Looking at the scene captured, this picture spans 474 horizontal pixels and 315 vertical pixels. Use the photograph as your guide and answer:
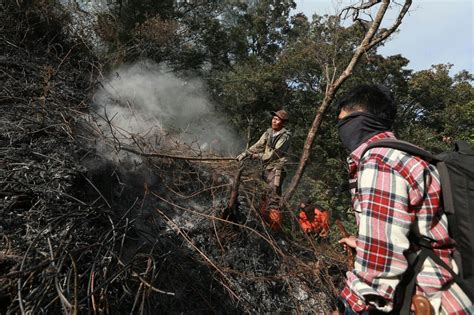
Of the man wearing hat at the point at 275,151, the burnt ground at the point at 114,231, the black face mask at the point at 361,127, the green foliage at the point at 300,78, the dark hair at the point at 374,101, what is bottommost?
the burnt ground at the point at 114,231

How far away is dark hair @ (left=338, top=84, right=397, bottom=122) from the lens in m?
1.83

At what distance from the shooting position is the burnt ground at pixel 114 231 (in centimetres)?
235

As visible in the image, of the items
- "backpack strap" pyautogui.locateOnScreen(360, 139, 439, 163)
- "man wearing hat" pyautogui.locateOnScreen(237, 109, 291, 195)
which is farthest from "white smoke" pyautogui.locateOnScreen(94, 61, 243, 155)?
"backpack strap" pyautogui.locateOnScreen(360, 139, 439, 163)

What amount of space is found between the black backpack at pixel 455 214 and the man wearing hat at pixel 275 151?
3.59 m

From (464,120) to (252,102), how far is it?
35.1ft

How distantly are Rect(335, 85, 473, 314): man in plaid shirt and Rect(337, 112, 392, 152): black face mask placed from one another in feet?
0.70

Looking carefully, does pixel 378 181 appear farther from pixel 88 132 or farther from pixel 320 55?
pixel 320 55

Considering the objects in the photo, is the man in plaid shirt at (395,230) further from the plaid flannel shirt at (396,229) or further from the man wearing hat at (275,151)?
the man wearing hat at (275,151)

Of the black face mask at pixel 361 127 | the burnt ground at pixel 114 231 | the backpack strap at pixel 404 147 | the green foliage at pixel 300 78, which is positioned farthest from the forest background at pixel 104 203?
the green foliage at pixel 300 78

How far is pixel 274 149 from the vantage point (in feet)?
17.6

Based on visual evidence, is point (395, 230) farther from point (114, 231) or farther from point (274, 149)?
point (274, 149)

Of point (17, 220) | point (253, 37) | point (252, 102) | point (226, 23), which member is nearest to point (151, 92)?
point (17, 220)

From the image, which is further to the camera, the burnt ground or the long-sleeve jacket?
the long-sleeve jacket

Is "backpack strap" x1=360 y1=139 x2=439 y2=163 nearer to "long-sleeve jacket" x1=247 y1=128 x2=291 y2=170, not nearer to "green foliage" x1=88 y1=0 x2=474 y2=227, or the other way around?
"long-sleeve jacket" x1=247 y1=128 x2=291 y2=170
